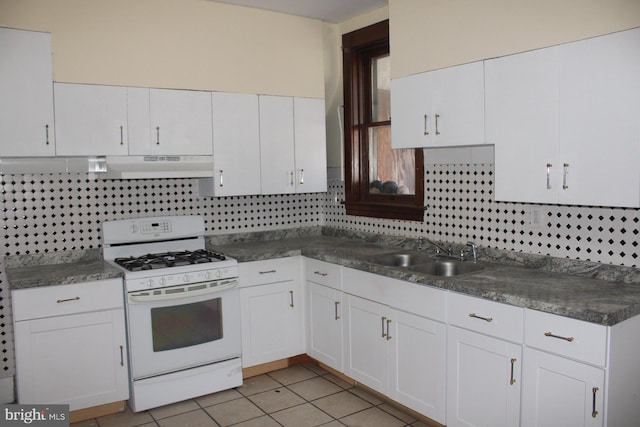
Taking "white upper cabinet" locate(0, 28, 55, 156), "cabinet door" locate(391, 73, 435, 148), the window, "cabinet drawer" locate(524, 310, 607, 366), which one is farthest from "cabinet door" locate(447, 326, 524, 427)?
"white upper cabinet" locate(0, 28, 55, 156)

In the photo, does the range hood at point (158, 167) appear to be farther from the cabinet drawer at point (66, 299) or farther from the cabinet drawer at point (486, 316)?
the cabinet drawer at point (486, 316)

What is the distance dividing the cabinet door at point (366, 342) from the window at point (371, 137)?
0.85 metres

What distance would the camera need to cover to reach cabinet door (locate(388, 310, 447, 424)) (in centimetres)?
286

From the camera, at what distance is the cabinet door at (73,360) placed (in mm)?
3045

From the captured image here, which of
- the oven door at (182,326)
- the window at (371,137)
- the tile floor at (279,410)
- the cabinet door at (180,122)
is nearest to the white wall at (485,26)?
the window at (371,137)

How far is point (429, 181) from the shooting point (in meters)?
3.69

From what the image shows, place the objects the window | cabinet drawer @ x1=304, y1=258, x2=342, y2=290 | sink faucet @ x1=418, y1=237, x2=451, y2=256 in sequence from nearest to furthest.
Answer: sink faucet @ x1=418, y1=237, x2=451, y2=256
cabinet drawer @ x1=304, y1=258, x2=342, y2=290
the window

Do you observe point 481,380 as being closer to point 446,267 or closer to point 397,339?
point 397,339

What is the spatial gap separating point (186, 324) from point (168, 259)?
18.7 inches

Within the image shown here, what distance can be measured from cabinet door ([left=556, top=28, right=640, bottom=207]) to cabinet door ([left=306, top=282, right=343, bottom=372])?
1693 mm

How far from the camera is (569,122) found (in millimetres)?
2447

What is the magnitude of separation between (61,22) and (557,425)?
11.1 feet

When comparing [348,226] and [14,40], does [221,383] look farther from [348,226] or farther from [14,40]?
[14,40]

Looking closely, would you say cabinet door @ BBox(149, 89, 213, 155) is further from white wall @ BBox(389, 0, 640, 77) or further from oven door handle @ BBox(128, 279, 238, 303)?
white wall @ BBox(389, 0, 640, 77)
